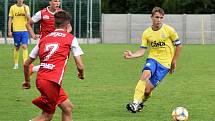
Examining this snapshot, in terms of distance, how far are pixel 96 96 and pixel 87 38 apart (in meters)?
34.3

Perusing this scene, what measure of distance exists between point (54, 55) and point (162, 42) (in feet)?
12.7

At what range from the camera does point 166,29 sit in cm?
1119

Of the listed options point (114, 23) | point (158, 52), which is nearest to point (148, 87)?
point (158, 52)

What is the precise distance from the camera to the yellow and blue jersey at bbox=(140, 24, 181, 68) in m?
11.2

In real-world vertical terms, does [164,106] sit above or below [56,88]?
below

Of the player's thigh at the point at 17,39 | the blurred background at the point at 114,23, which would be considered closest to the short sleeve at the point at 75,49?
the player's thigh at the point at 17,39

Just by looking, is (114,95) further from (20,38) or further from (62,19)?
(20,38)

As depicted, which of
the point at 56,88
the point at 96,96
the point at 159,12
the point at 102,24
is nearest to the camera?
the point at 56,88

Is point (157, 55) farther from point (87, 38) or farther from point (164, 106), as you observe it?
point (87, 38)

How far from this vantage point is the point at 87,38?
154 feet

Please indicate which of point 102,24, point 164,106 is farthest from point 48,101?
point 102,24

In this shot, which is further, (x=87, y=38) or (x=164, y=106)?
(x=87, y=38)

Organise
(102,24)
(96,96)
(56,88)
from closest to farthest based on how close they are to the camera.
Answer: (56,88) → (96,96) → (102,24)

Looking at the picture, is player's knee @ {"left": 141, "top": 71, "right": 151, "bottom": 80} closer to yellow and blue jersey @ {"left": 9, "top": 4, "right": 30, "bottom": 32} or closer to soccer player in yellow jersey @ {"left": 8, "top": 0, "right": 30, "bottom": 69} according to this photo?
soccer player in yellow jersey @ {"left": 8, "top": 0, "right": 30, "bottom": 69}
